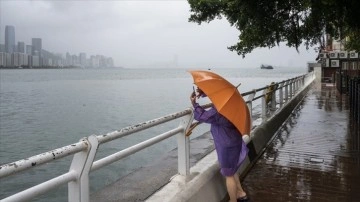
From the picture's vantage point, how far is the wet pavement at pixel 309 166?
5750 millimetres

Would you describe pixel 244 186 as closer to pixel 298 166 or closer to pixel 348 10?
pixel 298 166

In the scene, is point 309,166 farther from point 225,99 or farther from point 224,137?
point 225,99

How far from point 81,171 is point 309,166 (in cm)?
533

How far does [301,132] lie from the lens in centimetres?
1093

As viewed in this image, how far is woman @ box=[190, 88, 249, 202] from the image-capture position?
455 centimetres

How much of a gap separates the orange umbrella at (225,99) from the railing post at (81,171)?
1.65 metres

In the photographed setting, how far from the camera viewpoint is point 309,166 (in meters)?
7.27

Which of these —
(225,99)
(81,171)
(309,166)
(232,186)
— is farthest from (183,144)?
(309,166)

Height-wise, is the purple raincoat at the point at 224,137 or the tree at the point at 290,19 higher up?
the tree at the point at 290,19

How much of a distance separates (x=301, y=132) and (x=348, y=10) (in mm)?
4223

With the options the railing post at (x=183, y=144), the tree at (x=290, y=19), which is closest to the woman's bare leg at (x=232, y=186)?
the railing post at (x=183, y=144)

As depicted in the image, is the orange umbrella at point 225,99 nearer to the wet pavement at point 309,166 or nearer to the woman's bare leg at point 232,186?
the woman's bare leg at point 232,186

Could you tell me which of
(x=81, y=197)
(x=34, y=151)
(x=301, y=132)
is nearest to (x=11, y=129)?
(x=34, y=151)

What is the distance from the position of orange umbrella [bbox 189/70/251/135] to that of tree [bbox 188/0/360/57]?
318 cm
